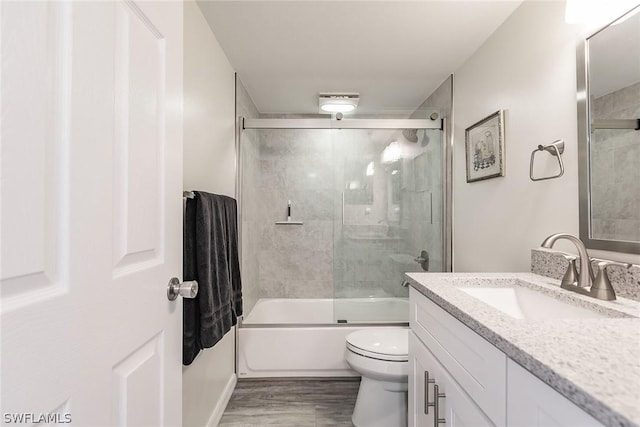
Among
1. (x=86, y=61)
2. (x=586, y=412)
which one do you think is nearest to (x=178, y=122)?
(x=86, y=61)

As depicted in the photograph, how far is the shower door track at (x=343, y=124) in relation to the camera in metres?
2.45

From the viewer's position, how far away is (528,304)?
1175mm

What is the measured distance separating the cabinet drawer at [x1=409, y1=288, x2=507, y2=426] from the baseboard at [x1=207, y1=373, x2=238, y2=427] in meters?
1.33

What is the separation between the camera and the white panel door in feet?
1.35

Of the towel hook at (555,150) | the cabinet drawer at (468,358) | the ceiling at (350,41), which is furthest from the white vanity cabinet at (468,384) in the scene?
the ceiling at (350,41)

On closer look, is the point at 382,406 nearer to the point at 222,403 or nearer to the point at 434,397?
the point at 434,397

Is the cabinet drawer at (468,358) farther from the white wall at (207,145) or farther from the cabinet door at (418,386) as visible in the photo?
the white wall at (207,145)

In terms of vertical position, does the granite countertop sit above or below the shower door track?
below

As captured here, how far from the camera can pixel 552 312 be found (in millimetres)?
1062

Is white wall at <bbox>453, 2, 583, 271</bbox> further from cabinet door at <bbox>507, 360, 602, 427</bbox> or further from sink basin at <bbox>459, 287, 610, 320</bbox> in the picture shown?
cabinet door at <bbox>507, 360, 602, 427</bbox>

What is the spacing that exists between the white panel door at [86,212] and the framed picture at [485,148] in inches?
63.2

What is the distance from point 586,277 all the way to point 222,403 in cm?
201

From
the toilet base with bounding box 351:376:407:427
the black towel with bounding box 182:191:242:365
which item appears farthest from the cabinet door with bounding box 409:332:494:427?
the black towel with bounding box 182:191:242:365

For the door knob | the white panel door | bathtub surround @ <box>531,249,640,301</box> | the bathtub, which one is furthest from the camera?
the bathtub
